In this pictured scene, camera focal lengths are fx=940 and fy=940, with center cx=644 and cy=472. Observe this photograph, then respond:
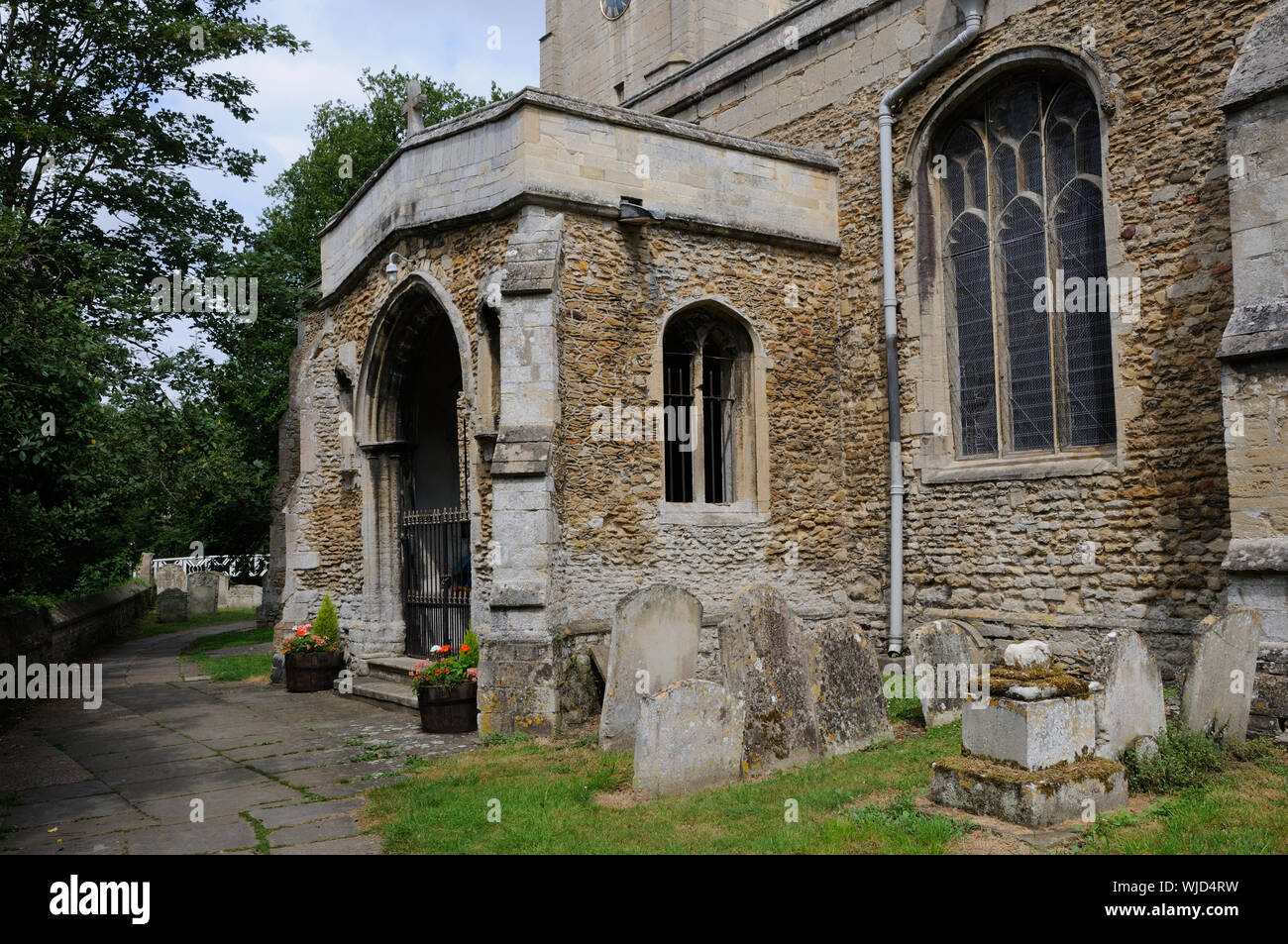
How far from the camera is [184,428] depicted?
13008 millimetres

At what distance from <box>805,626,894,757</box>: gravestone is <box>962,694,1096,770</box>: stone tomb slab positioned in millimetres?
1617

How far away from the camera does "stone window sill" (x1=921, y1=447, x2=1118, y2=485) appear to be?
9711mm

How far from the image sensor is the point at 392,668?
11.6 metres

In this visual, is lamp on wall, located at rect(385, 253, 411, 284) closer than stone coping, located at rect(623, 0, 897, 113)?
Yes

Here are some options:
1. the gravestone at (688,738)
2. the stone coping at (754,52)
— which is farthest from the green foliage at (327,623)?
the stone coping at (754,52)

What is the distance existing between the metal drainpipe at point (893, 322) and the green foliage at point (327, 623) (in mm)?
7354

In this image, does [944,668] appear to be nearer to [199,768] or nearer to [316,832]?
[316,832]

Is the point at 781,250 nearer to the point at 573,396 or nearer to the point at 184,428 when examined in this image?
the point at 573,396

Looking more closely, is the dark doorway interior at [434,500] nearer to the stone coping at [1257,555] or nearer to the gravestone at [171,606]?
the stone coping at [1257,555]

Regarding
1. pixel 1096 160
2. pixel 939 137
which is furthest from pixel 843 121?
pixel 1096 160

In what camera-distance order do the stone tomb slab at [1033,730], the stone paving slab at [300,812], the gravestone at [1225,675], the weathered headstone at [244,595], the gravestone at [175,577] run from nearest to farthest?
the stone tomb slab at [1033,730]
the stone paving slab at [300,812]
the gravestone at [1225,675]
the gravestone at [175,577]
the weathered headstone at [244,595]

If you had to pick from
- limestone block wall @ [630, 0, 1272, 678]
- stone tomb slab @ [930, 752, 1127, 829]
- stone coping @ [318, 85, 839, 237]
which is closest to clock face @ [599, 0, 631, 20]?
limestone block wall @ [630, 0, 1272, 678]

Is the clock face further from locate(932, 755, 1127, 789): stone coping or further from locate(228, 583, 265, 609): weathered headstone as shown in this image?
locate(228, 583, 265, 609): weathered headstone

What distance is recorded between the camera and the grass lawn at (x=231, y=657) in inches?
565
